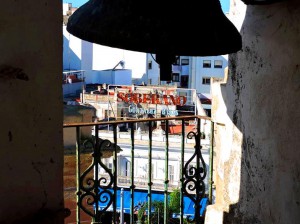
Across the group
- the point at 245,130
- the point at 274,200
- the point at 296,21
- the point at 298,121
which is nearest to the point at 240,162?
the point at 245,130

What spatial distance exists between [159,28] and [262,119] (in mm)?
1040

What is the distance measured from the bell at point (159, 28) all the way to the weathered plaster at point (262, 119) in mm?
649

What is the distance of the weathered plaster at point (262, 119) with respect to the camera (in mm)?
1958

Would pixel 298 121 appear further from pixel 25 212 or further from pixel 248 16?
pixel 25 212

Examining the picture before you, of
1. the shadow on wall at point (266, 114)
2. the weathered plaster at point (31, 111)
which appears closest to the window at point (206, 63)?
the shadow on wall at point (266, 114)

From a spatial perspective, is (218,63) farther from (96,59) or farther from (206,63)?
(96,59)

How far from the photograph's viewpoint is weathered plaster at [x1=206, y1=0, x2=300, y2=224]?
1958 millimetres

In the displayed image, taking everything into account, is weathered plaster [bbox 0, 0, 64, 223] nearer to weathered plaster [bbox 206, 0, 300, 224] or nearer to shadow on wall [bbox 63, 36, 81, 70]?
weathered plaster [bbox 206, 0, 300, 224]

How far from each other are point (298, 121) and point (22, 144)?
0.95m

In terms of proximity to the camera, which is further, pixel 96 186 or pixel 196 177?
pixel 196 177

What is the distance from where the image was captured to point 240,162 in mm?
2436

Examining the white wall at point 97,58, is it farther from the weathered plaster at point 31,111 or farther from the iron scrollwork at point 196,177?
the weathered plaster at point 31,111

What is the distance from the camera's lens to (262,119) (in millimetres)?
2180

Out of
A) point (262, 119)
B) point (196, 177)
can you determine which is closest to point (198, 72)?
point (196, 177)
